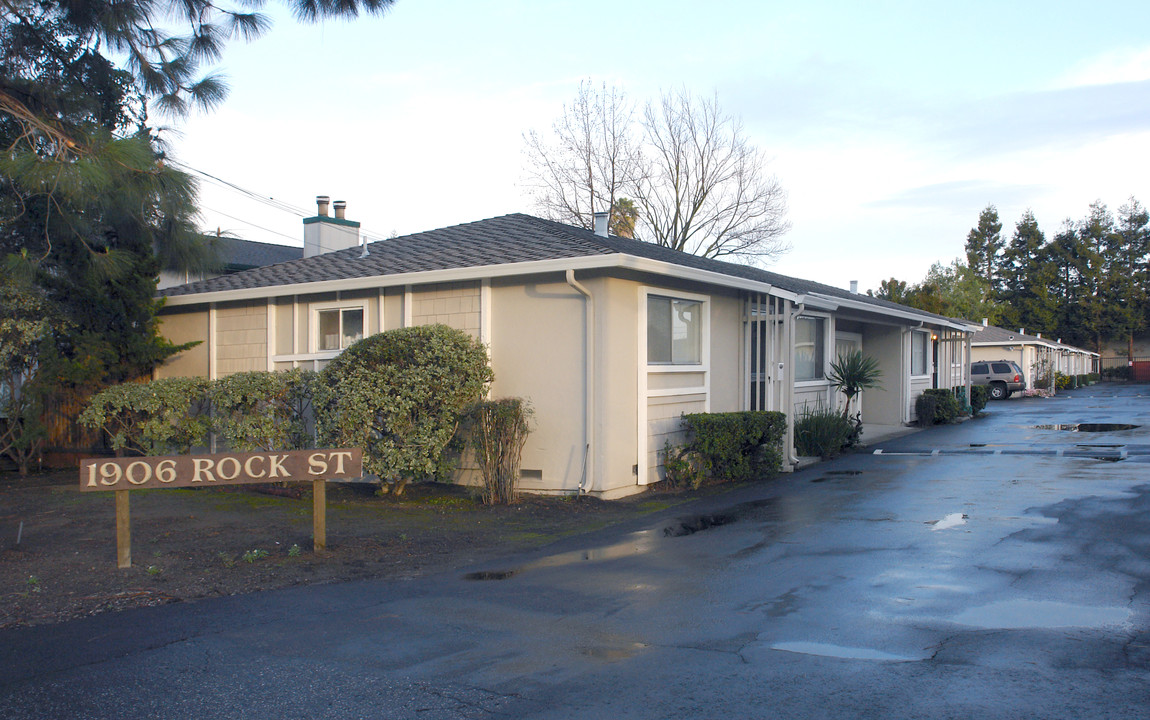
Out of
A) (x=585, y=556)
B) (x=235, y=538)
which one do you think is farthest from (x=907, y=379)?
(x=235, y=538)

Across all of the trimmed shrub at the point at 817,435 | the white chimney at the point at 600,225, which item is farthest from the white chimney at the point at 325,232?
the trimmed shrub at the point at 817,435

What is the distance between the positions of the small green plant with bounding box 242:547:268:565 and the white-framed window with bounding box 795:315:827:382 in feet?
35.9

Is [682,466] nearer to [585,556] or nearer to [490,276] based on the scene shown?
[490,276]

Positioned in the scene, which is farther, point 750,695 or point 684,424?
point 684,424

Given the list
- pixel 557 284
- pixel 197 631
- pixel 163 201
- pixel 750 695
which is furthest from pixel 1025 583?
pixel 163 201

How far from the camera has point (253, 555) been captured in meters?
7.52

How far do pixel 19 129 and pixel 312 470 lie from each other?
5.83m

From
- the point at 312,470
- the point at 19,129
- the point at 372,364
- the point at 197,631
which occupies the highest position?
the point at 19,129

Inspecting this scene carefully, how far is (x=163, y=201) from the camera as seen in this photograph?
29.5ft

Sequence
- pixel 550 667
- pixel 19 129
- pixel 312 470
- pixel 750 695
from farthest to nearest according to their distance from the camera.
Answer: pixel 19 129, pixel 312 470, pixel 550 667, pixel 750 695

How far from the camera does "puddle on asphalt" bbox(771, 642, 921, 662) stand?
4.66 metres

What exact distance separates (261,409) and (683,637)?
828cm

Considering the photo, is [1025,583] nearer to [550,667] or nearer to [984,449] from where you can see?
[550,667]

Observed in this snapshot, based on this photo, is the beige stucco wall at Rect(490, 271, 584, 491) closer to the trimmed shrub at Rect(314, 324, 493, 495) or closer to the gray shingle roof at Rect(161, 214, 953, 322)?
the gray shingle roof at Rect(161, 214, 953, 322)
